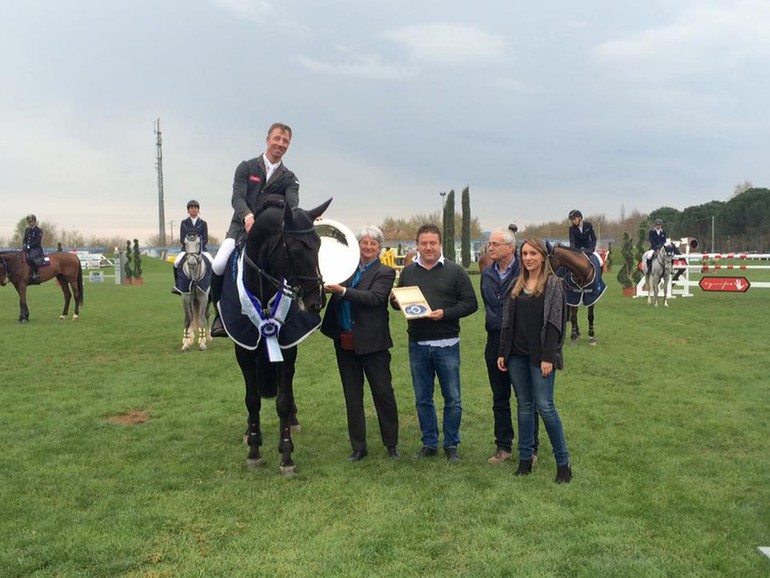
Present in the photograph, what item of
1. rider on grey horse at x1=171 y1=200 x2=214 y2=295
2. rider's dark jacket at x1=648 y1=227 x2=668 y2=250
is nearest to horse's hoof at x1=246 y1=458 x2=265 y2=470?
rider on grey horse at x1=171 y1=200 x2=214 y2=295

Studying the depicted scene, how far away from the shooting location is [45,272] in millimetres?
17203

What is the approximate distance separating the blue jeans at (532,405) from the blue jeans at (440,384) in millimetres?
565

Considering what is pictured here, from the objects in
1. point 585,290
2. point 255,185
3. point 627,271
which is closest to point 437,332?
point 255,185

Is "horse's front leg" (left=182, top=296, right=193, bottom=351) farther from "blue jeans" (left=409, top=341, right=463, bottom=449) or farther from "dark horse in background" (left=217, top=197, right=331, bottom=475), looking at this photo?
"blue jeans" (left=409, top=341, right=463, bottom=449)

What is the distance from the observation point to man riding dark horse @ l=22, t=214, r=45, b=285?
16641 mm

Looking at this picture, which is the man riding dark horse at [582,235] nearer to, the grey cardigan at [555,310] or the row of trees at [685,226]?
the grey cardigan at [555,310]

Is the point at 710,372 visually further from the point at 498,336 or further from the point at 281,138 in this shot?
the point at 281,138

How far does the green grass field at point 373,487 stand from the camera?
363 centimetres

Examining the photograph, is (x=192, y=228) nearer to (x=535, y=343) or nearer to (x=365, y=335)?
(x=365, y=335)

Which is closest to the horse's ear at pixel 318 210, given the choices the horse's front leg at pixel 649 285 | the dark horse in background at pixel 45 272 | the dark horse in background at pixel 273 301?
the dark horse in background at pixel 273 301

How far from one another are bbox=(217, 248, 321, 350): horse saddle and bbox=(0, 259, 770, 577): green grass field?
3.72ft

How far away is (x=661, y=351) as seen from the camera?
35.0ft

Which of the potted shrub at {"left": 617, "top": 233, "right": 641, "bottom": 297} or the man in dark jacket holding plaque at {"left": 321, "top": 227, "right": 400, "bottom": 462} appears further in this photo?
the potted shrub at {"left": 617, "top": 233, "right": 641, "bottom": 297}

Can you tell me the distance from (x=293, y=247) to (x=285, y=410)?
1.49 m
